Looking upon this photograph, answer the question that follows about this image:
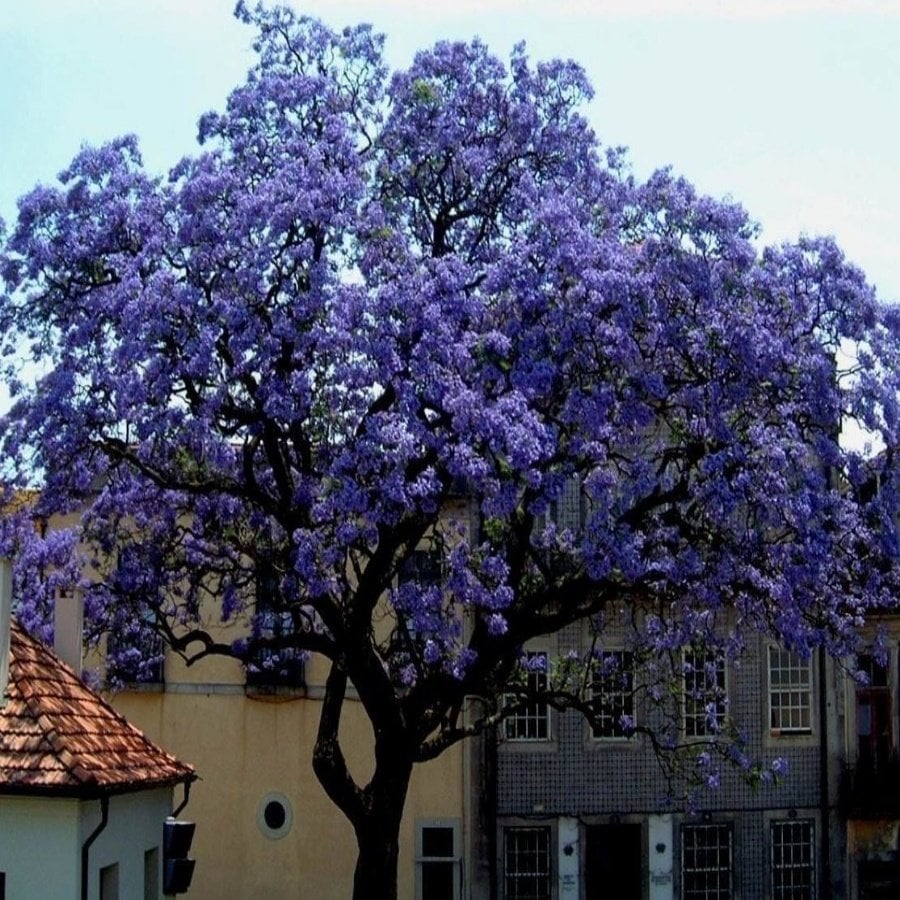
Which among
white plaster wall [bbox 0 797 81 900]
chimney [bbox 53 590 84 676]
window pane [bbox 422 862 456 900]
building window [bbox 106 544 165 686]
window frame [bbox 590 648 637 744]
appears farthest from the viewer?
window pane [bbox 422 862 456 900]

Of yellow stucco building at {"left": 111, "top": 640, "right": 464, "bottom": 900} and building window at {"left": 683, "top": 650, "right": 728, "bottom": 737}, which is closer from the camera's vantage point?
building window at {"left": 683, "top": 650, "right": 728, "bottom": 737}

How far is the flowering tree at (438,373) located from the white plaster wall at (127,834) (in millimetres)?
1817

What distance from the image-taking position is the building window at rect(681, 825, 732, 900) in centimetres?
3008

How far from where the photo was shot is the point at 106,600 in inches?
866

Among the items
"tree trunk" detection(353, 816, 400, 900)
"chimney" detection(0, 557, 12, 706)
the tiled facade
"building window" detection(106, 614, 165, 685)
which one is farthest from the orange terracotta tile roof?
the tiled facade

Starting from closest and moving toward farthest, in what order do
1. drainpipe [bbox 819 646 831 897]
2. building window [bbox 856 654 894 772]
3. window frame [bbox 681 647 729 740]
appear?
window frame [bbox 681 647 729 740]
drainpipe [bbox 819 646 831 897]
building window [bbox 856 654 894 772]

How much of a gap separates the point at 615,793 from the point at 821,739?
137 inches

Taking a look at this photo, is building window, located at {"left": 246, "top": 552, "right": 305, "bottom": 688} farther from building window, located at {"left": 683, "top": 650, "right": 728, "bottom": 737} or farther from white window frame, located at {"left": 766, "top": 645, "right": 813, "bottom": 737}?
white window frame, located at {"left": 766, "top": 645, "right": 813, "bottom": 737}

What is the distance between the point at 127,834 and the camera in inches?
734

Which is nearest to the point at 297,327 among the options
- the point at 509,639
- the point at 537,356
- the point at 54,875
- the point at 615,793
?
the point at 537,356

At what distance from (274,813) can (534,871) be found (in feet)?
13.7

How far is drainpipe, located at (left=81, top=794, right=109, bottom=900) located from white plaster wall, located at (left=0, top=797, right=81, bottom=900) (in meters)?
0.08

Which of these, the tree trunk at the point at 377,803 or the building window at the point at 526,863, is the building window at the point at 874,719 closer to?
the building window at the point at 526,863

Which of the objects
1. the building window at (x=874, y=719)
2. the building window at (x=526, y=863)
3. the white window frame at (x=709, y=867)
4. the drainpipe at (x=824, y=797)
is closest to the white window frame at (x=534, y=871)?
the building window at (x=526, y=863)
